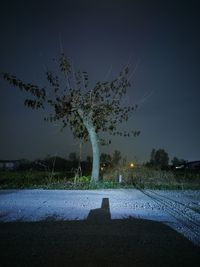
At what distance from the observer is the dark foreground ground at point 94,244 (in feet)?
18.0

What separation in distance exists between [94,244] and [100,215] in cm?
328

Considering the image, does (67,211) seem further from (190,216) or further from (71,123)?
(71,123)

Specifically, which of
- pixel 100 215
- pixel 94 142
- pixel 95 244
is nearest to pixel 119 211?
pixel 100 215

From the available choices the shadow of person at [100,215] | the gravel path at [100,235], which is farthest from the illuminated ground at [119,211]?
the shadow of person at [100,215]

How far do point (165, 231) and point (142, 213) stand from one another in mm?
2471

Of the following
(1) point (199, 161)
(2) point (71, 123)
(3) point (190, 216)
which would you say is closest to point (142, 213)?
(3) point (190, 216)

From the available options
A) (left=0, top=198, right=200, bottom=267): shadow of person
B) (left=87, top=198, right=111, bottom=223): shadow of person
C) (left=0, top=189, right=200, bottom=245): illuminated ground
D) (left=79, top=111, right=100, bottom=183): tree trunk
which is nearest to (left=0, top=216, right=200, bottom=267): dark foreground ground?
(left=0, top=198, right=200, bottom=267): shadow of person

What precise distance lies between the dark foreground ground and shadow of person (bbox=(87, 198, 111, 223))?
0.54 ft

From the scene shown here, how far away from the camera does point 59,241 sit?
6.66 metres

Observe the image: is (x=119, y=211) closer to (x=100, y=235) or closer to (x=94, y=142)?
(x=100, y=235)

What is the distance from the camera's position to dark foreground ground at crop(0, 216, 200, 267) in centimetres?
547

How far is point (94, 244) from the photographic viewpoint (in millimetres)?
6469

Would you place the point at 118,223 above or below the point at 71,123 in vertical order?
below

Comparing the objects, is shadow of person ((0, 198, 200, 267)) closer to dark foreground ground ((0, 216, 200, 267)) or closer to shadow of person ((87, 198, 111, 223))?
dark foreground ground ((0, 216, 200, 267))
